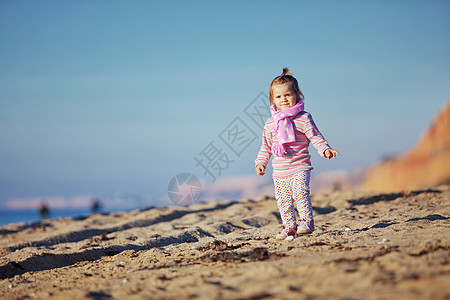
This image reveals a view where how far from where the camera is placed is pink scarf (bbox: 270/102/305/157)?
4453mm

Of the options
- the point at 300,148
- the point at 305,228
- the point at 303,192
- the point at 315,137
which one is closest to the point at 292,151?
the point at 300,148

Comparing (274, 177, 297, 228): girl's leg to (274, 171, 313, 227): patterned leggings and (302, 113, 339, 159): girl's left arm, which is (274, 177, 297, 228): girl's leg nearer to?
(274, 171, 313, 227): patterned leggings

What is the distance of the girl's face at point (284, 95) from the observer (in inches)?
180

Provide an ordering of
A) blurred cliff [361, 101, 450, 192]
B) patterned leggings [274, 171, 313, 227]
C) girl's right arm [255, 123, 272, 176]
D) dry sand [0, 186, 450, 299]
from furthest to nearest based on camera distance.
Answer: blurred cliff [361, 101, 450, 192], girl's right arm [255, 123, 272, 176], patterned leggings [274, 171, 313, 227], dry sand [0, 186, 450, 299]

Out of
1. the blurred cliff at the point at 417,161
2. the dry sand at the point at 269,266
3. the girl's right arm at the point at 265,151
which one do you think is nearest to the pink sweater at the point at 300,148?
the girl's right arm at the point at 265,151

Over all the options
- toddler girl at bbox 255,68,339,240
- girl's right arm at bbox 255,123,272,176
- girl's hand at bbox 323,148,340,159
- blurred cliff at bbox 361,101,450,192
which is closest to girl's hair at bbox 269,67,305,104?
toddler girl at bbox 255,68,339,240

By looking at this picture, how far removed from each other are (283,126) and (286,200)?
0.81 meters

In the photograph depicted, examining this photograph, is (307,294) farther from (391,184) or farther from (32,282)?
(391,184)

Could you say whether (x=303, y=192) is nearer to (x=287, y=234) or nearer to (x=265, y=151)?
(x=287, y=234)

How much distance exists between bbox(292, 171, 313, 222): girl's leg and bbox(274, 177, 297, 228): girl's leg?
86 mm

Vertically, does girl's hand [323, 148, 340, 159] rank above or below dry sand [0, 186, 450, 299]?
above

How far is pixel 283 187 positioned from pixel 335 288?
235 cm

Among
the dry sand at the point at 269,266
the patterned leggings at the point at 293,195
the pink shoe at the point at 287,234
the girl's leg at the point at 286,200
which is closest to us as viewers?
the dry sand at the point at 269,266

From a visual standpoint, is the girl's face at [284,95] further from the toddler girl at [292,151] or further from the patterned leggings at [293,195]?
the patterned leggings at [293,195]
